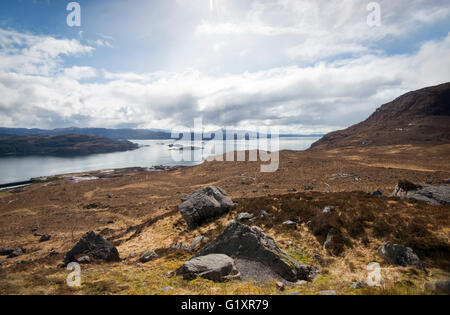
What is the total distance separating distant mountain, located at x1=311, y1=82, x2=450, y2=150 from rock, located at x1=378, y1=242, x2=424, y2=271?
10682 centimetres

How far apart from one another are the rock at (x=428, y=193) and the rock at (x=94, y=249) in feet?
84.0

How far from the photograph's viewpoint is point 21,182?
306 feet

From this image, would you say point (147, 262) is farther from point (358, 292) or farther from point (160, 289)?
point (358, 292)

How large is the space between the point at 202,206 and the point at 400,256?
604 inches

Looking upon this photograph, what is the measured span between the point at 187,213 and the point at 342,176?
35045 mm

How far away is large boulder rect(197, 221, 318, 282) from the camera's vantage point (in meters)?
10.2

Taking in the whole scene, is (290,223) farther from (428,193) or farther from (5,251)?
(5,251)

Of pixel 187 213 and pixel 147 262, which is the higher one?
pixel 187 213

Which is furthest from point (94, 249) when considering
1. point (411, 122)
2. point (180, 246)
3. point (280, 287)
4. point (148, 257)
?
point (411, 122)

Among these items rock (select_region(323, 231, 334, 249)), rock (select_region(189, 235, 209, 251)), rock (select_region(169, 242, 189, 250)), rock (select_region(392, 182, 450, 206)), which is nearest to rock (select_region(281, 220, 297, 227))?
rock (select_region(323, 231, 334, 249))

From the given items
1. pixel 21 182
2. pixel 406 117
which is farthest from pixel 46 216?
pixel 406 117

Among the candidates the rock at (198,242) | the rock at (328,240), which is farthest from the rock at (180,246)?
the rock at (328,240)

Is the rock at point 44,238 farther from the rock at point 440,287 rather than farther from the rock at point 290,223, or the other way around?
the rock at point 440,287

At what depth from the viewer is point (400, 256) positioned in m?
9.91
